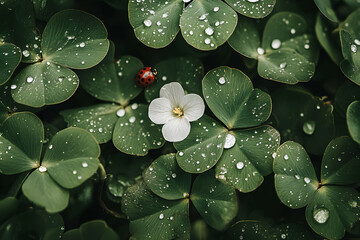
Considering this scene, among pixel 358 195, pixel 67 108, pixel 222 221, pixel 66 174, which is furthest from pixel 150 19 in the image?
pixel 358 195

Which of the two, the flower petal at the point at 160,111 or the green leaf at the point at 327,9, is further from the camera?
the green leaf at the point at 327,9

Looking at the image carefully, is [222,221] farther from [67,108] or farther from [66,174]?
[67,108]

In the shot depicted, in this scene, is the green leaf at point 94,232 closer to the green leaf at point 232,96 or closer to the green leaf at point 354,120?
the green leaf at point 232,96

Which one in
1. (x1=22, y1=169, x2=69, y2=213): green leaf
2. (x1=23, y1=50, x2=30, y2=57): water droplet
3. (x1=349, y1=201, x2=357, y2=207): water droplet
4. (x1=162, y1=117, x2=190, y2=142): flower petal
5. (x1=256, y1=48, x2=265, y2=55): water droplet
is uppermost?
(x1=256, y1=48, x2=265, y2=55): water droplet

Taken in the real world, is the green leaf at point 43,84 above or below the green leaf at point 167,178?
above

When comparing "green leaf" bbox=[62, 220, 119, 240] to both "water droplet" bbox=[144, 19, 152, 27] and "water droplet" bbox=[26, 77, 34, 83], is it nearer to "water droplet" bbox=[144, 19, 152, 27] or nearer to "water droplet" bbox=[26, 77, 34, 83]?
"water droplet" bbox=[26, 77, 34, 83]

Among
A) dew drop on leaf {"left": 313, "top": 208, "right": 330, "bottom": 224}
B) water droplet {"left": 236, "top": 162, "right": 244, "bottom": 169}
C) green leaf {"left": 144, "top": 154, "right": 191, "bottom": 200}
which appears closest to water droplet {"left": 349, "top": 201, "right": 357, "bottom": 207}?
dew drop on leaf {"left": 313, "top": 208, "right": 330, "bottom": 224}

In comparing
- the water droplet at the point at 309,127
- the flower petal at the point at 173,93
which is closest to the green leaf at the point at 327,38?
the water droplet at the point at 309,127
